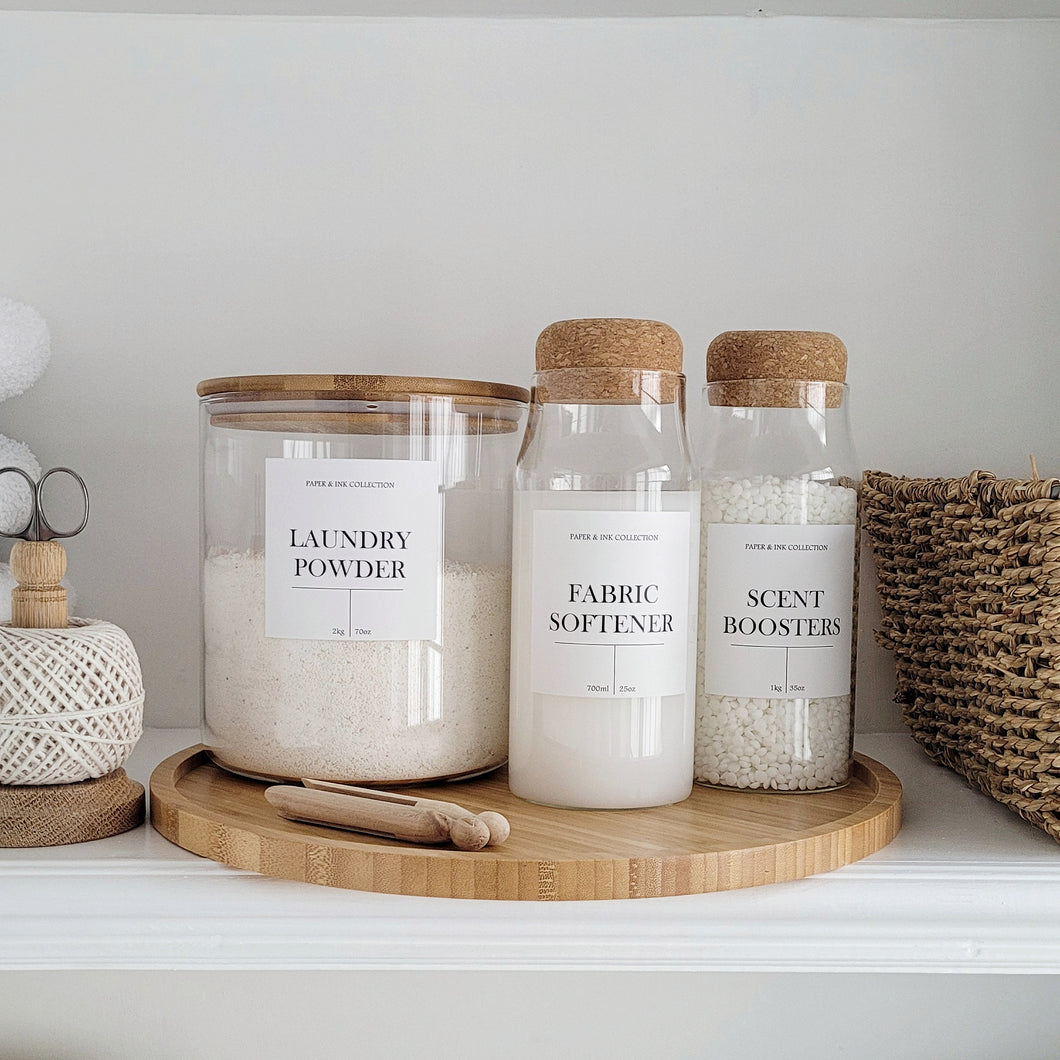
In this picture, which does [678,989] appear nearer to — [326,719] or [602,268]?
[326,719]

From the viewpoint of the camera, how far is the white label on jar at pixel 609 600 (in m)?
0.50

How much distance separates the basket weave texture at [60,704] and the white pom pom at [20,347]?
22 centimetres

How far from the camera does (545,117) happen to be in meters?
0.71

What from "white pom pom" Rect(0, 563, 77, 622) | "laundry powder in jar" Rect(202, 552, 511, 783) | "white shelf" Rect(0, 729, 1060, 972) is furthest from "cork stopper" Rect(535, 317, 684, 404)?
"white pom pom" Rect(0, 563, 77, 622)

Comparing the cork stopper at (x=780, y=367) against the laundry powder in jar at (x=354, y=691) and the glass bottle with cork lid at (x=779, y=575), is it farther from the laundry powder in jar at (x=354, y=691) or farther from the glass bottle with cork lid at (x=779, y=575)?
the laundry powder in jar at (x=354, y=691)

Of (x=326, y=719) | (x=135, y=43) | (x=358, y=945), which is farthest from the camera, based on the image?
(x=135, y=43)

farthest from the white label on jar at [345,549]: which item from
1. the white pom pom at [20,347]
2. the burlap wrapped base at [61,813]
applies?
the white pom pom at [20,347]

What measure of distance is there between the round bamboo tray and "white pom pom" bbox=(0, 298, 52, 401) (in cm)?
26

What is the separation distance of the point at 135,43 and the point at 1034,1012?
0.84 meters

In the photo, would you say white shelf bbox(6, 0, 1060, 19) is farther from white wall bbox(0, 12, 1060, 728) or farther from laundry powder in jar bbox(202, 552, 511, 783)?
laundry powder in jar bbox(202, 552, 511, 783)

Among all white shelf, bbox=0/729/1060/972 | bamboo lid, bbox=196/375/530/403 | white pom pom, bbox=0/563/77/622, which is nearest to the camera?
white shelf, bbox=0/729/1060/972

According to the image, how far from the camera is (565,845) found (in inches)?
18.0

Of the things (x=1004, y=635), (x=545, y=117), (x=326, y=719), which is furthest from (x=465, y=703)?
(x=545, y=117)

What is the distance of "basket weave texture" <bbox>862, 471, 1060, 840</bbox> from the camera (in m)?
0.47
